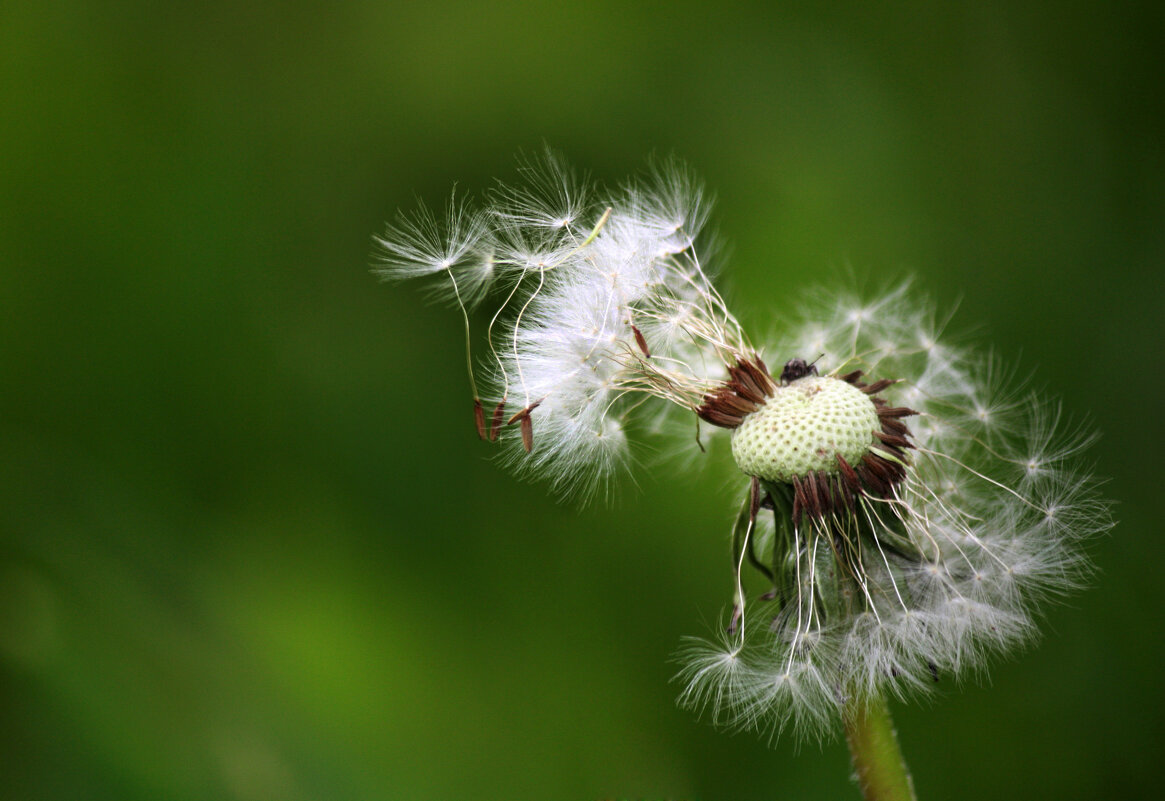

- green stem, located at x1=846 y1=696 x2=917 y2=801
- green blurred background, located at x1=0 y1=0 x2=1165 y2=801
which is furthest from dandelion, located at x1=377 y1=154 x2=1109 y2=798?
green blurred background, located at x1=0 y1=0 x2=1165 y2=801

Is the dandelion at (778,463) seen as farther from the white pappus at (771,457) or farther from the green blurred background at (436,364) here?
the green blurred background at (436,364)

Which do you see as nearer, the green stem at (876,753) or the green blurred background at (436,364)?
the green stem at (876,753)

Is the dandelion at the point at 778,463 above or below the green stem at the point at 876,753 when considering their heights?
above

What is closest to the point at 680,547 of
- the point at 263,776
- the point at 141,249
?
the point at 263,776

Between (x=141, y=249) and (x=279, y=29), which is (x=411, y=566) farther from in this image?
(x=279, y=29)

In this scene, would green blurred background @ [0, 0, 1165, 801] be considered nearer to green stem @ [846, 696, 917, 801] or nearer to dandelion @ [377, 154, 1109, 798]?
dandelion @ [377, 154, 1109, 798]

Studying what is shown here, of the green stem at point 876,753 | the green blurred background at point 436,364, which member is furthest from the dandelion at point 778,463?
the green blurred background at point 436,364
